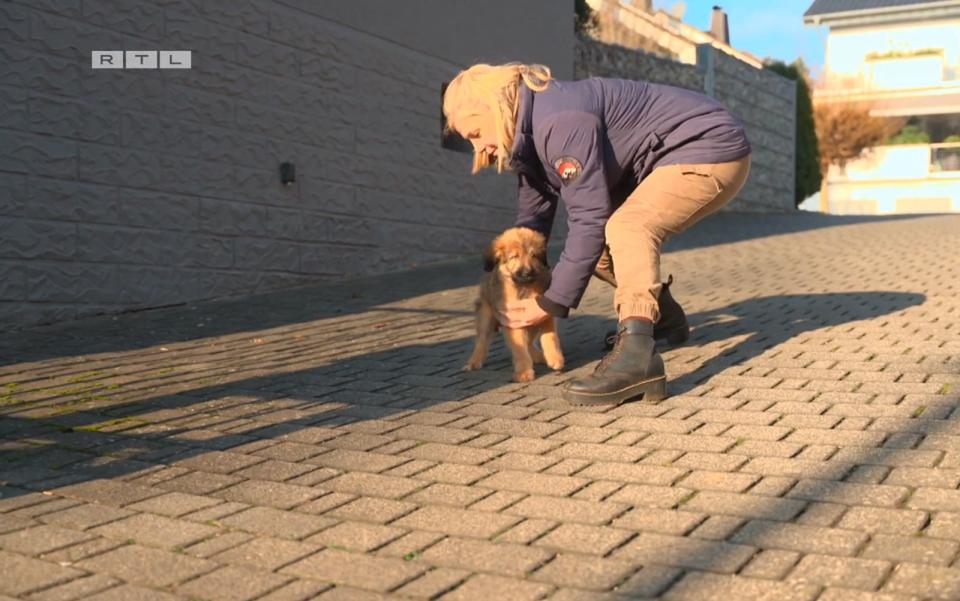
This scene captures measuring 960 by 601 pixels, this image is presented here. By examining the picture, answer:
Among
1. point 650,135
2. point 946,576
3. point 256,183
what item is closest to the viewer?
point 946,576

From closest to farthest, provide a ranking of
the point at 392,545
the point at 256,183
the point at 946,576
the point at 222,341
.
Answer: the point at 946,576 < the point at 392,545 < the point at 222,341 < the point at 256,183

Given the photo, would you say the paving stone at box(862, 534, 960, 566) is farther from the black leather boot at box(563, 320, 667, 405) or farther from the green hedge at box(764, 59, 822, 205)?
the green hedge at box(764, 59, 822, 205)

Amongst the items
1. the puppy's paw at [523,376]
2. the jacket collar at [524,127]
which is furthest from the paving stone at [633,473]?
the jacket collar at [524,127]

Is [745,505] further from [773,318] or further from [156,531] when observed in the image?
[773,318]

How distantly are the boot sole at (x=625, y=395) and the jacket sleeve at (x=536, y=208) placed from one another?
1.17 meters

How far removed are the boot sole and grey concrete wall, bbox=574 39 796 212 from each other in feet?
38.5

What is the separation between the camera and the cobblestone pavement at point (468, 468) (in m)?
2.71

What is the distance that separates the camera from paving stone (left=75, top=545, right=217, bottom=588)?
2748 millimetres

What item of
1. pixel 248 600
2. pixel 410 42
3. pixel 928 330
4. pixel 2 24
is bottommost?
pixel 248 600

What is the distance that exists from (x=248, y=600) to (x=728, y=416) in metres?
2.52

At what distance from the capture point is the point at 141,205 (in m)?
8.12

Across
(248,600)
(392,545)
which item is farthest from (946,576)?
(248,600)

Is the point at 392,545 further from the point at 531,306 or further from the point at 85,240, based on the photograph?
the point at 85,240

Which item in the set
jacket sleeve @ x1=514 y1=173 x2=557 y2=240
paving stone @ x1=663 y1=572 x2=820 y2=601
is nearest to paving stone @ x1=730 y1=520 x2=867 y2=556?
paving stone @ x1=663 y1=572 x2=820 y2=601
